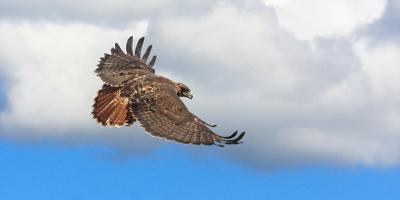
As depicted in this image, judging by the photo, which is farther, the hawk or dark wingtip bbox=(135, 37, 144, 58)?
dark wingtip bbox=(135, 37, 144, 58)

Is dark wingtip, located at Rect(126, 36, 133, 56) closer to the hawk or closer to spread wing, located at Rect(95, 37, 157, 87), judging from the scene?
spread wing, located at Rect(95, 37, 157, 87)

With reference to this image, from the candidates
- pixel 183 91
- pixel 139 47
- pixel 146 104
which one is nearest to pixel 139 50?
pixel 139 47

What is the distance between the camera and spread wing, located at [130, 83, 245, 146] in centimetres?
3831

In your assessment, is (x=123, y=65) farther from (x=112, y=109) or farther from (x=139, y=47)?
(x=112, y=109)

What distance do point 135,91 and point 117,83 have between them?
2039 millimetres

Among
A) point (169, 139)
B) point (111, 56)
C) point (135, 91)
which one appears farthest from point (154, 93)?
point (111, 56)

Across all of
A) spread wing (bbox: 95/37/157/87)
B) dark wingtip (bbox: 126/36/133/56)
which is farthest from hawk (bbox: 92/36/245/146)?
dark wingtip (bbox: 126/36/133/56)

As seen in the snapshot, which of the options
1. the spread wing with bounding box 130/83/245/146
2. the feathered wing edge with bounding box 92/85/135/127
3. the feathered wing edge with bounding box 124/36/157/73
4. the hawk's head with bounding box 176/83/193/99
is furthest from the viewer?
the feathered wing edge with bounding box 124/36/157/73

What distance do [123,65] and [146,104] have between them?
23.1ft

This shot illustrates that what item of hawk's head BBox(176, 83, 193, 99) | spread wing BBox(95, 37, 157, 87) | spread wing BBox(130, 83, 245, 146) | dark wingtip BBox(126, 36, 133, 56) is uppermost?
dark wingtip BBox(126, 36, 133, 56)

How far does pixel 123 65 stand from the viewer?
4750 centimetres

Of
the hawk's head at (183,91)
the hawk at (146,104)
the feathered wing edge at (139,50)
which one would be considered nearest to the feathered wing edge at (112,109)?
the hawk at (146,104)

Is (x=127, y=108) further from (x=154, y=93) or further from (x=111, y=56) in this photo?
(x=111, y=56)

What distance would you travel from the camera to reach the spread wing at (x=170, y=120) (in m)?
38.3
